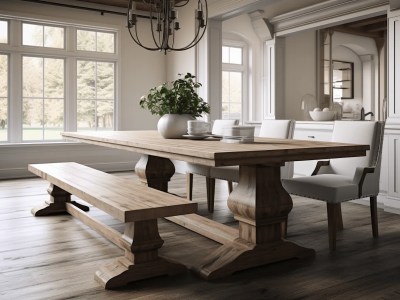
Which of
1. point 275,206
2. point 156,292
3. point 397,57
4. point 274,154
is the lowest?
point 156,292

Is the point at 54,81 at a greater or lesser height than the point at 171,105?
greater

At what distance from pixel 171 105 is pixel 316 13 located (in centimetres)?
321

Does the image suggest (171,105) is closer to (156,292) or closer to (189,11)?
(156,292)

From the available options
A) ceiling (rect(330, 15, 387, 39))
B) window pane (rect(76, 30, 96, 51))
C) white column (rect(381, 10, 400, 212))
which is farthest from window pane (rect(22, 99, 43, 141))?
ceiling (rect(330, 15, 387, 39))

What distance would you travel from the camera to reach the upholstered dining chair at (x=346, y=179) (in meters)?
2.91

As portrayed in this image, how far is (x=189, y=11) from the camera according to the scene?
6.47 meters

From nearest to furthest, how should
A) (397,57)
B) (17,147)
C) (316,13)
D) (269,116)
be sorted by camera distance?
(397,57), (316,13), (17,147), (269,116)

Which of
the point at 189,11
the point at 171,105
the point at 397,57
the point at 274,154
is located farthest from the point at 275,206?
the point at 189,11

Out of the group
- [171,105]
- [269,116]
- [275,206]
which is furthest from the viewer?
[269,116]

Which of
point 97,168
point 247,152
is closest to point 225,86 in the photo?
point 97,168

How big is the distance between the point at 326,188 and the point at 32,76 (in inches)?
194

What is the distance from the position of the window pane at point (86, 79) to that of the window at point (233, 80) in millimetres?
2231

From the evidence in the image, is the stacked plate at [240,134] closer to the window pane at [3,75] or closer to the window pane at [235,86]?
Result: the window pane at [3,75]

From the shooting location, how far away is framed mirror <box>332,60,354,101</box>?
8602mm
